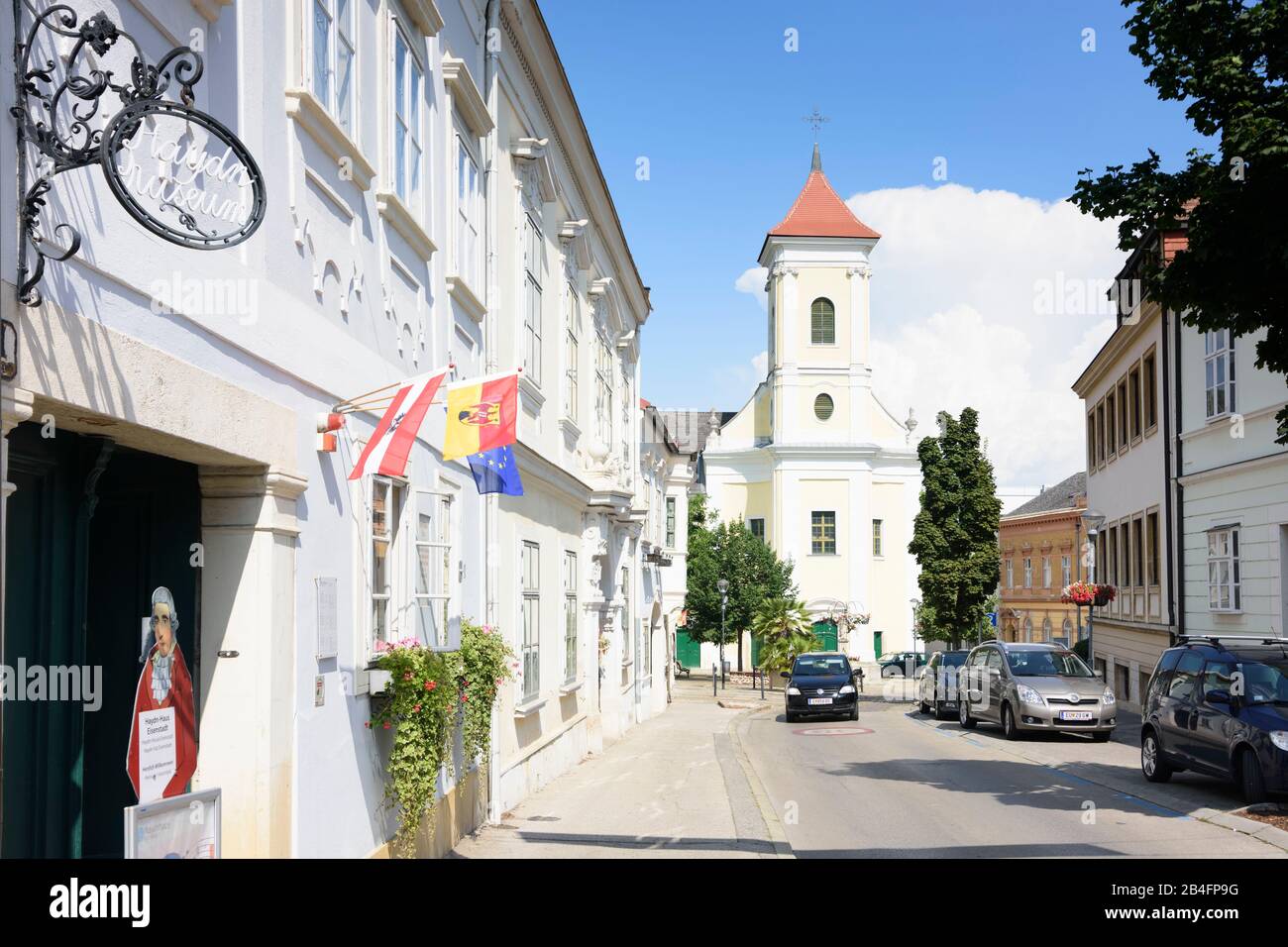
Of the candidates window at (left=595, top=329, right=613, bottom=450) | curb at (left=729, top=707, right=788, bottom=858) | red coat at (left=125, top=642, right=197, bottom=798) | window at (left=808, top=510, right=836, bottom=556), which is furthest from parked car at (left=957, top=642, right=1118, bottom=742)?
window at (left=808, top=510, right=836, bottom=556)

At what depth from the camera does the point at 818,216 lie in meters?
65.4

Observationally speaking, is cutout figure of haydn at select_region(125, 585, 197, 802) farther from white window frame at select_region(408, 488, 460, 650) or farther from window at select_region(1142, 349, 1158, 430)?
window at select_region(1142, 349, 1158, 430)

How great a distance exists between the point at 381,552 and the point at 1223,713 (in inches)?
383

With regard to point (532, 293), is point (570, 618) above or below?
below

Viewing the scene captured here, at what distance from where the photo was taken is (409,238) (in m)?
9.95

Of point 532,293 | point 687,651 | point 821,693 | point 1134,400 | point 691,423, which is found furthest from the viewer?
point 691,423

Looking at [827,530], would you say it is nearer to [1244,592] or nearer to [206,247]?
[1244,592]

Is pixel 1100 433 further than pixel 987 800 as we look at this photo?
Yes

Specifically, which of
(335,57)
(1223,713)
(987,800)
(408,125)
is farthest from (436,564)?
(1223,713)

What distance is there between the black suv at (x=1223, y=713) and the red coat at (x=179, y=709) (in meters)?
10.8

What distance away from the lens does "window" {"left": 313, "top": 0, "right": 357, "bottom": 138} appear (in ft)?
25.3

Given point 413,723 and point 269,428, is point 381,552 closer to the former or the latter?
point 413,723

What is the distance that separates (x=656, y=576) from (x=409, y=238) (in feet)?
93.8
